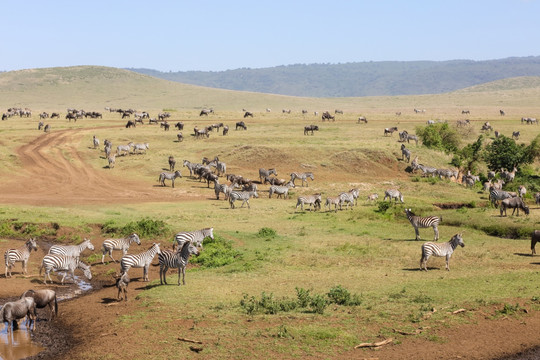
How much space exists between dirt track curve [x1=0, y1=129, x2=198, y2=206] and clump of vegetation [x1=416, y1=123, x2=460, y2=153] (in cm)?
2598

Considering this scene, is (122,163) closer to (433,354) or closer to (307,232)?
(307,232)

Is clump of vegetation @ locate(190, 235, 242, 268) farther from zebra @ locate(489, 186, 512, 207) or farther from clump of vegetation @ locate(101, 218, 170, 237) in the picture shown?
zebra @ locate(489, 186, 512, 207)

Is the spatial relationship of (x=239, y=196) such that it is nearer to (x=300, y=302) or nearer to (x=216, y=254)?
(x=216, y=254)

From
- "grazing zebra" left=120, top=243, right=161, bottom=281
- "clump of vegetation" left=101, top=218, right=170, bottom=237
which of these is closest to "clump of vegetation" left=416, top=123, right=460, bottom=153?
"clump of vegetation" left=101, top=218, right=170, bottom=237

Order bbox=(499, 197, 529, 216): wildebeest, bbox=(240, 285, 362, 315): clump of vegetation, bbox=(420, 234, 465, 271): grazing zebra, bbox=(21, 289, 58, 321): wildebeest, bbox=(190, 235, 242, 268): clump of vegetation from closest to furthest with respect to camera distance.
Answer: bbox=(240, 285, 362, 315): clump of vegetation → bbox=(21, 289, 58, 321): wildebeest → bbox=(420, 234, 465, 271): grazing zebra → bbox=(190, 235, 242, 268): clump of vegetation → bbox=(499, 197, 529, 216): wildebeest

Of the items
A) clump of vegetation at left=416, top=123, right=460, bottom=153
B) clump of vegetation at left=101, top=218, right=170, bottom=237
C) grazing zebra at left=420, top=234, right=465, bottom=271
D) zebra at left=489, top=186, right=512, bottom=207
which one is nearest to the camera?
grazing zebra at left=420, top=234, right=465, bottom=271

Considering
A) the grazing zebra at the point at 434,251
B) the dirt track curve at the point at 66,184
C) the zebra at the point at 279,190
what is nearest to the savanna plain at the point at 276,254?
the dirt track curve at the point at 66,184

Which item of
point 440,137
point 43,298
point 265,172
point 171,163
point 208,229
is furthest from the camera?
point 440,137

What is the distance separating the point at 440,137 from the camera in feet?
194

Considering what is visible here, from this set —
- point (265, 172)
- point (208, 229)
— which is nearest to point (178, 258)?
point (208, 229)

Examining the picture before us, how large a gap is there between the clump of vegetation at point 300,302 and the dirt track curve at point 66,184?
22.6 m

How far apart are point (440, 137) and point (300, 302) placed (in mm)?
44183

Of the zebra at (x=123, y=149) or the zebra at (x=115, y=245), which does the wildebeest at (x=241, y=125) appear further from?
the zebra at (x=115, y=245)

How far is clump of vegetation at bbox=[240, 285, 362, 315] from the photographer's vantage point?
17734 mm
